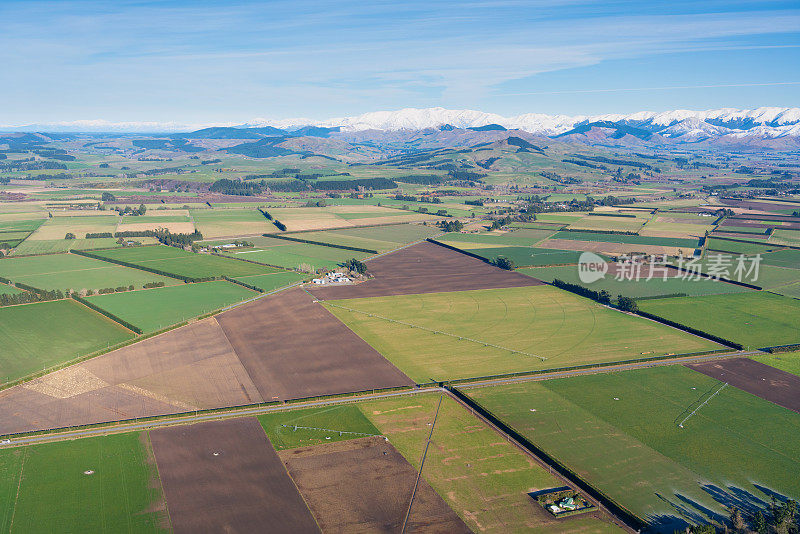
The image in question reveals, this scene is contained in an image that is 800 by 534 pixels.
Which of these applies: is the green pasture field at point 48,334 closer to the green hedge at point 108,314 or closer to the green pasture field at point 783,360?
the green hedge at point 108,314

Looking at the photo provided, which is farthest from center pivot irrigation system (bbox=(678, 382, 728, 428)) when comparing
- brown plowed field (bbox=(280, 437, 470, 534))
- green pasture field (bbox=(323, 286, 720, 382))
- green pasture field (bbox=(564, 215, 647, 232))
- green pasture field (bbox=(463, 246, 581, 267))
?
green pasture field (bbox=(564, 215, 647, 232))

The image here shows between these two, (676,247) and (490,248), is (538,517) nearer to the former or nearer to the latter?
(490,248)

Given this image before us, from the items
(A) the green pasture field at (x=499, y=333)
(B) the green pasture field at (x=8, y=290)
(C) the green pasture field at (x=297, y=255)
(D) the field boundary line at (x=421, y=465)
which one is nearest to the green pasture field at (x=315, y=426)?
(D) the field boundary line at (x=421, y=465)

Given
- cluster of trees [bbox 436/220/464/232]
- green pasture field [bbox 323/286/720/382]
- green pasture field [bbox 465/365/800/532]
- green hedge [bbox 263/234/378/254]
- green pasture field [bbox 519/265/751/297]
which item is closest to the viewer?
green pasture field [bbox 465/365/800/532]

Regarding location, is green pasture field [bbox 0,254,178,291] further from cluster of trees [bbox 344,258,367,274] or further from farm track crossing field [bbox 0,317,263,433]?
farm track crossing field [bbox 0,317,263,433]

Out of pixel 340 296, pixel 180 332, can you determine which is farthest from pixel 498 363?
pixel 180 332
